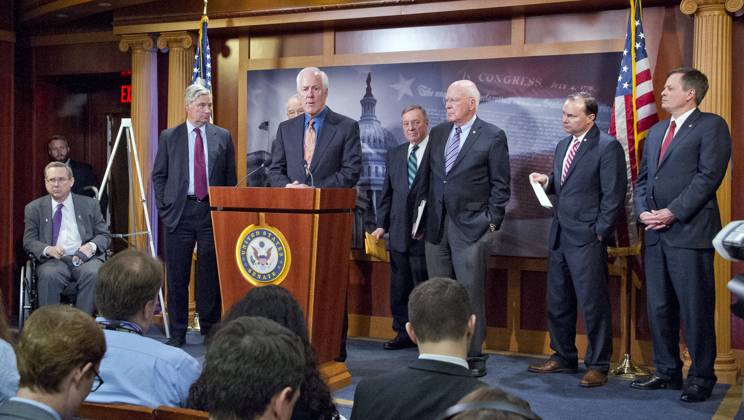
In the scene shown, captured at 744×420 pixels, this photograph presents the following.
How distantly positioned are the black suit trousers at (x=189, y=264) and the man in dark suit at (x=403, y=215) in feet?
3.81

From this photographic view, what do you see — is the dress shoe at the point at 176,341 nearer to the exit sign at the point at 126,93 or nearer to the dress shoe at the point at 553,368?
the dress shoe at the point at 553,368

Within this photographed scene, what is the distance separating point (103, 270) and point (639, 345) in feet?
13.1

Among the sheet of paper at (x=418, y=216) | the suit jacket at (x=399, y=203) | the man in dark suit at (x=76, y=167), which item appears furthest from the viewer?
the man in dark suit at (x=76, y=167)

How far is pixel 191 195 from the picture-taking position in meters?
5.70

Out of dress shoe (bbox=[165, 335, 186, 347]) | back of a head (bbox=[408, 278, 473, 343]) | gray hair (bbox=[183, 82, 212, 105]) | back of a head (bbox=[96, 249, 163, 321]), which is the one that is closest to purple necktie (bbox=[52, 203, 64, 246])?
dress shoe (bbox=[165, 335, 186, 347])

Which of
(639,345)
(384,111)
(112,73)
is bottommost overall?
(639,345)

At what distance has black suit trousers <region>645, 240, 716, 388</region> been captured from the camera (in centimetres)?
445

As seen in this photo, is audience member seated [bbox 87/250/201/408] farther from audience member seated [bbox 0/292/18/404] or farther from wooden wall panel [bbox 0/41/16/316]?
wooden wall panel [bbox 0/41/16/316]

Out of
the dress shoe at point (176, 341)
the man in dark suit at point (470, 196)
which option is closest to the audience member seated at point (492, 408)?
the man in dark suit at point (470, 196)

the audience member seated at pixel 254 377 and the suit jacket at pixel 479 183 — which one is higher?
the suit jacket at pixel 479 183

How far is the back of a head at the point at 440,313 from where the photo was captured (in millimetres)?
2232

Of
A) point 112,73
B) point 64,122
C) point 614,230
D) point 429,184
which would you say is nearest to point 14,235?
point 64,122

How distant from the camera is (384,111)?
634 cm

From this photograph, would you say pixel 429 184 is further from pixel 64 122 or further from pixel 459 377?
pixel 64 122
